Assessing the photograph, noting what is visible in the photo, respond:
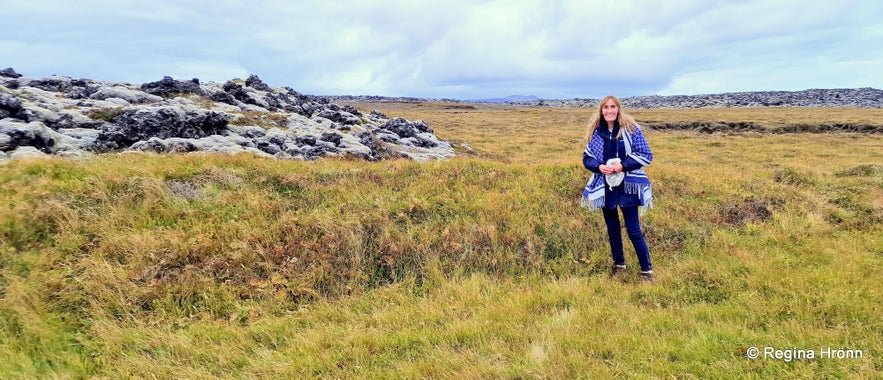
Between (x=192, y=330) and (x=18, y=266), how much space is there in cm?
376

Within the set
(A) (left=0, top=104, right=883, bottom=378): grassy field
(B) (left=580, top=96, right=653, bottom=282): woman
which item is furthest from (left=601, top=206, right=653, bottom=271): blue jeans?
(A) (left=0, top=104, right=883, bottom=378): grassy field

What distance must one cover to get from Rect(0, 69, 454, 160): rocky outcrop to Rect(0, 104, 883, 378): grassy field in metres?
4.70

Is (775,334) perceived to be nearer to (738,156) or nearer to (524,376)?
(524,376)

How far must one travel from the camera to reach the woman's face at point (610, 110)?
7.52 metres

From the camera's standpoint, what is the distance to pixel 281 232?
29.2 ft

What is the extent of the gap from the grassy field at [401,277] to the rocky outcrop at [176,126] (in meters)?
4.70

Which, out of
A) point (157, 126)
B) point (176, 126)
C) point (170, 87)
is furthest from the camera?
point (170, 87)

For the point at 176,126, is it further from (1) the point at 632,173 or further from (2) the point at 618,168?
(1) the point at 632,173

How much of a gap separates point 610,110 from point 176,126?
17082 millimetres

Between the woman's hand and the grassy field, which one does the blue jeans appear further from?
the woman's hand

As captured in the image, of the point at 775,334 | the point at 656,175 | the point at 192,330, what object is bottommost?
the point at 192,330

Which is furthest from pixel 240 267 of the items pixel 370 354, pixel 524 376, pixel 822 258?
pixel 822 258

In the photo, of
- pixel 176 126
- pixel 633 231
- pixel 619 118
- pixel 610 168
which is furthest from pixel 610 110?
pixel 176 126

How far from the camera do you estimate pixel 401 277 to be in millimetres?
8250
